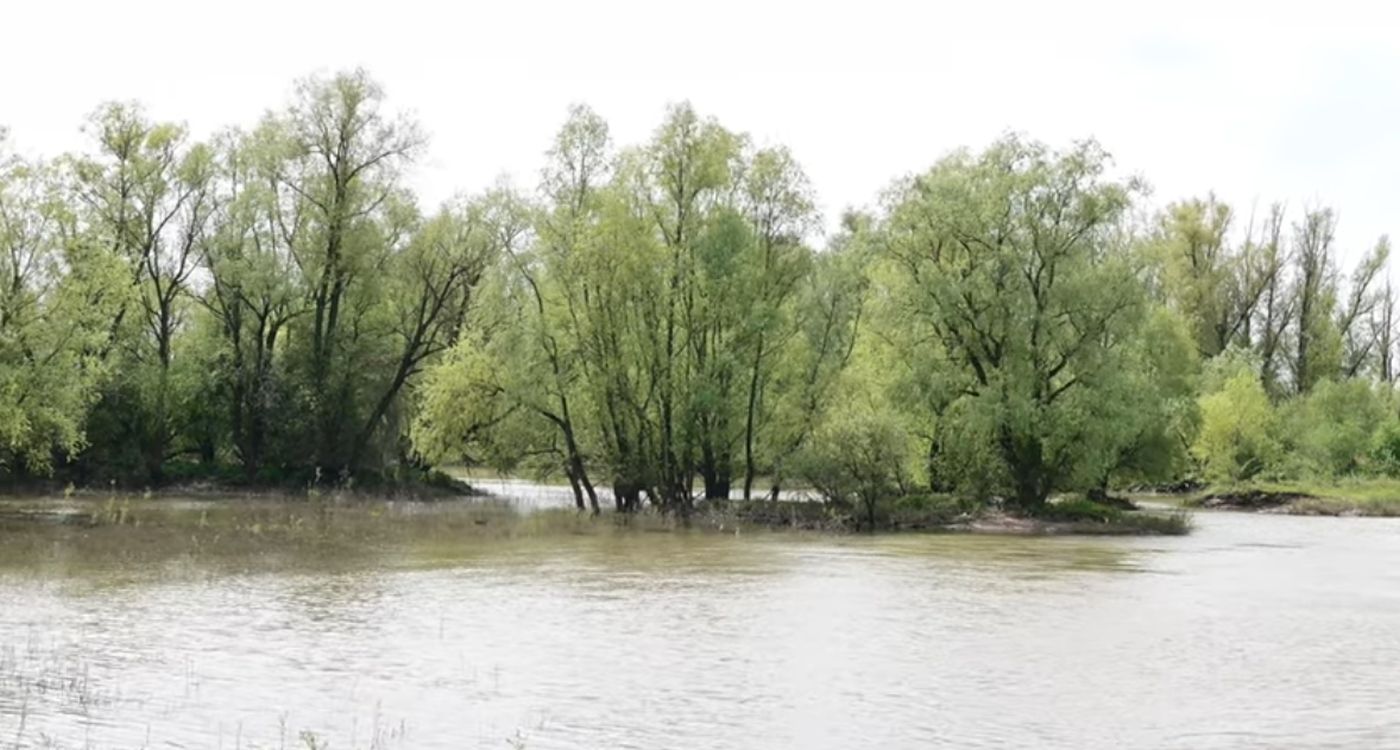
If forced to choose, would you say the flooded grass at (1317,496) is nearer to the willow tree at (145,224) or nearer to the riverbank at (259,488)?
the riverbank at (259,488)

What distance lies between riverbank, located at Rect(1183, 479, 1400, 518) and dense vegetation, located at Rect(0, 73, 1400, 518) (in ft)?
18.9

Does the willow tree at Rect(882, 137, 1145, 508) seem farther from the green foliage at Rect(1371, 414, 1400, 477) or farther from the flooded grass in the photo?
the green foliage at Rect(1371, 414, 1400, 477)

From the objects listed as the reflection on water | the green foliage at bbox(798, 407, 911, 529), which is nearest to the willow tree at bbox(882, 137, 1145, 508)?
the green foliage at bbox(798, 407, 911, 529)

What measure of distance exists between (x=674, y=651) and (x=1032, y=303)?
32.7m

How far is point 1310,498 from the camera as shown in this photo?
62.3m

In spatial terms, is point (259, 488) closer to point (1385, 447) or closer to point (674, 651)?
point (674, 651)

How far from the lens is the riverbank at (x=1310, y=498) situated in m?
60.6

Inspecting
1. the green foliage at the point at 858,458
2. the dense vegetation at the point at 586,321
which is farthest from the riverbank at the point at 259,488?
the green foliage at the point at 858,458

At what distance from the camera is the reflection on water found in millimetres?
13781

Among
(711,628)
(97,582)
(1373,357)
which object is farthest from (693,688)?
(1373,357)

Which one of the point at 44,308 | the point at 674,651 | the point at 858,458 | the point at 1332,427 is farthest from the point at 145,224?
the point at 1332,427

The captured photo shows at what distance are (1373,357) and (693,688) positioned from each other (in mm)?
93051

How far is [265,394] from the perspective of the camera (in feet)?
196

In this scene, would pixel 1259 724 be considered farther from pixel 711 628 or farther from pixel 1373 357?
pixel 1373 357
